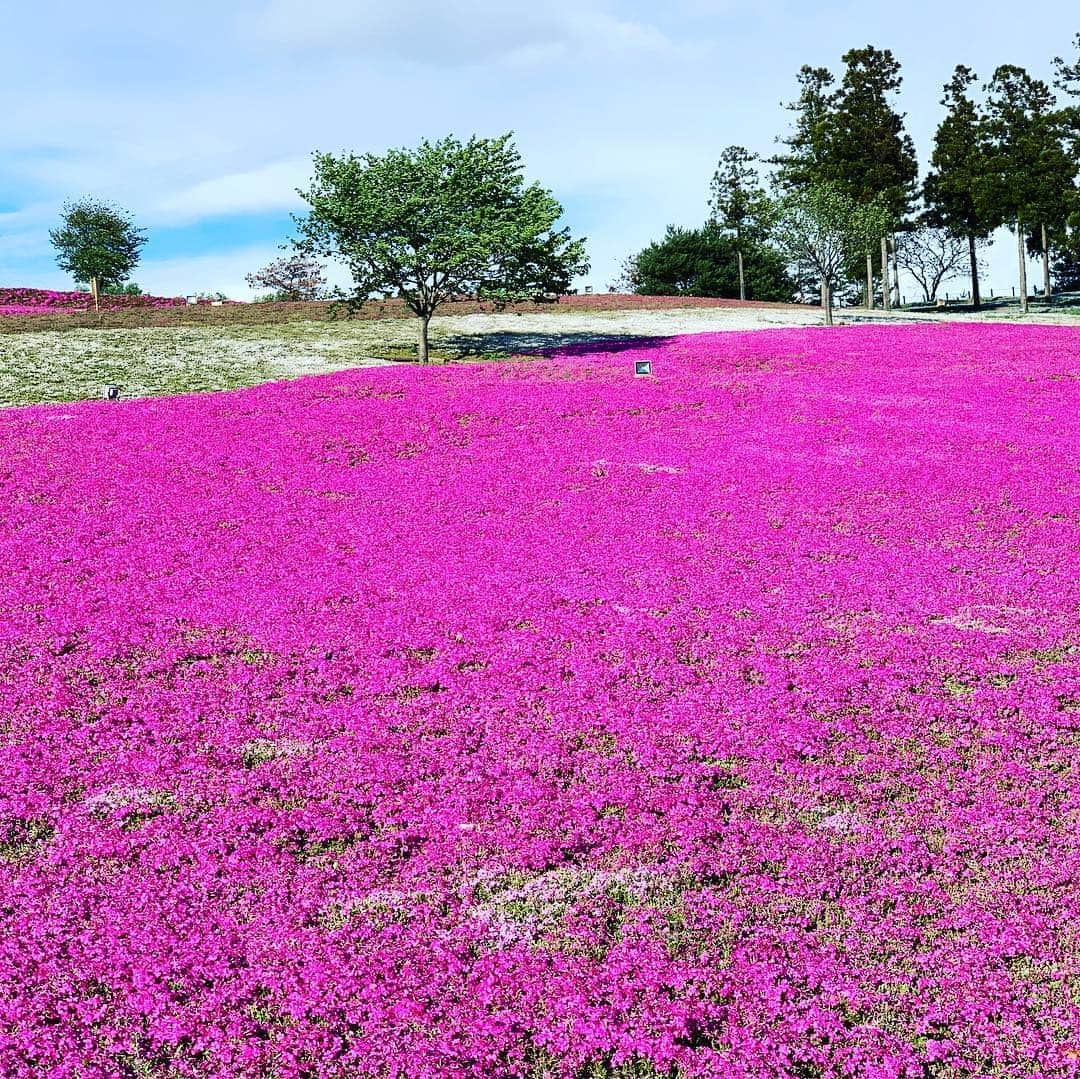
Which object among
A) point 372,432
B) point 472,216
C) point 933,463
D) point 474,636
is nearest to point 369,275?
point 472,216

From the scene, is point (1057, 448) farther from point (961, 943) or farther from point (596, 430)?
point (961, 943)

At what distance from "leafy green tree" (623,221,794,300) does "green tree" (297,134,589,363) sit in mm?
56812

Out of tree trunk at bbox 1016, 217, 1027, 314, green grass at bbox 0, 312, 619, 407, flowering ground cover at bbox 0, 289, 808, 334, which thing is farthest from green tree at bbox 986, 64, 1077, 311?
green grass at bbox 0, 312, 619, 407

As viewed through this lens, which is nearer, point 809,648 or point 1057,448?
point 809,648

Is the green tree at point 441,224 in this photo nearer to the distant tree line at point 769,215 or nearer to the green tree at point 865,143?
the distant tree line at point 769,215

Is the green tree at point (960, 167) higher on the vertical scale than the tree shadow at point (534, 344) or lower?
higher

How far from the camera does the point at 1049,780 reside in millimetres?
8555

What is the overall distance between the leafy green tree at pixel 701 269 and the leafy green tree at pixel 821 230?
40.0 metres

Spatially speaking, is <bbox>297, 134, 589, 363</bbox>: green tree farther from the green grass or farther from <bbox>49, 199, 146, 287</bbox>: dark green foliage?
<bbox>49, 199, 146, 287</bbox>: dark green foliage

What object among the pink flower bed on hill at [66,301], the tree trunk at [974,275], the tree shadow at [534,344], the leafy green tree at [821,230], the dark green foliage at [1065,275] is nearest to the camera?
the tree shadow at [534,344]

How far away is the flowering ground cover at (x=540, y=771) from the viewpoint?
5.89 meters

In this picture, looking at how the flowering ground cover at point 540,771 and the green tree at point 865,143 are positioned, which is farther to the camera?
the green tree at point 865,143

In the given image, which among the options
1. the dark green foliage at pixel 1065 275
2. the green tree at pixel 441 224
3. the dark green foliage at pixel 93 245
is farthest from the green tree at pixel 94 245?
the dark green foliage at pixel 1065 275

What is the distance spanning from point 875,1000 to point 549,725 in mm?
4435
